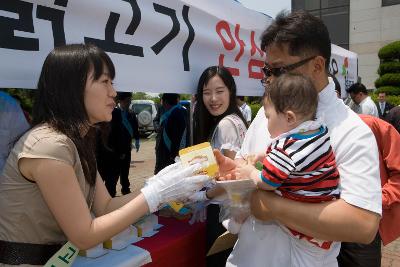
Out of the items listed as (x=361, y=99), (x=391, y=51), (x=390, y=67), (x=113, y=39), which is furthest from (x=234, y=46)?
(x=391, y=51)

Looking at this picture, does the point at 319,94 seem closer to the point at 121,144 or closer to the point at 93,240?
the point at 93,240

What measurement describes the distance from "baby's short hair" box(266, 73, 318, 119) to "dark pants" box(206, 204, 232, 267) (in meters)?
1.17

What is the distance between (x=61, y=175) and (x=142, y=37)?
1.27 metres

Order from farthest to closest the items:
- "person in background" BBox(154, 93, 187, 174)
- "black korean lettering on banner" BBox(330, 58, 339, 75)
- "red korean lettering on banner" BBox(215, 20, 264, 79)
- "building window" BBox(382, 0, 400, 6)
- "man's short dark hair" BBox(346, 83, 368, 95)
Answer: "building window" BBox(382, 0, 400, 6) < "man's short dark hair" BBox(346, 83, 368, 95) < "black korean lettering on banner" BBox(330, 58, 339, 75) < "person in background" BBox(154, 93, 187, 174) < "red korean lettering on banner" BBox(215, 20, 264, 79)

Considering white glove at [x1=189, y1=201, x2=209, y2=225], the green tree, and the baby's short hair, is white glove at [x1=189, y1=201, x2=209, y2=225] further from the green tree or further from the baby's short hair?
the green tree

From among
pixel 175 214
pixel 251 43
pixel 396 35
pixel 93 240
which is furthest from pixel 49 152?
pixel 396 35

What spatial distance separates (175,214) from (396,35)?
22.0m

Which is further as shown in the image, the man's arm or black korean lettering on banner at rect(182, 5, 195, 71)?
black korean lettering on banner at rect(182, 5, 195, 71)

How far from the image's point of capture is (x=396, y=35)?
20047mm

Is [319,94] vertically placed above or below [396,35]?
below

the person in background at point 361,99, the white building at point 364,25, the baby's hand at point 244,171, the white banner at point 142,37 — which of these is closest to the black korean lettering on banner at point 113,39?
the white banner at point 142,37

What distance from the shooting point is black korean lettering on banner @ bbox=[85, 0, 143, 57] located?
6.64 ft

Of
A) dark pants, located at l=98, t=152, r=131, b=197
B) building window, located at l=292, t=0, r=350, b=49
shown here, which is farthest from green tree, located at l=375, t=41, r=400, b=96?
dark pants, located at l=98, t=152, r=131, b=197

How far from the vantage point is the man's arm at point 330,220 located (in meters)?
1.24
